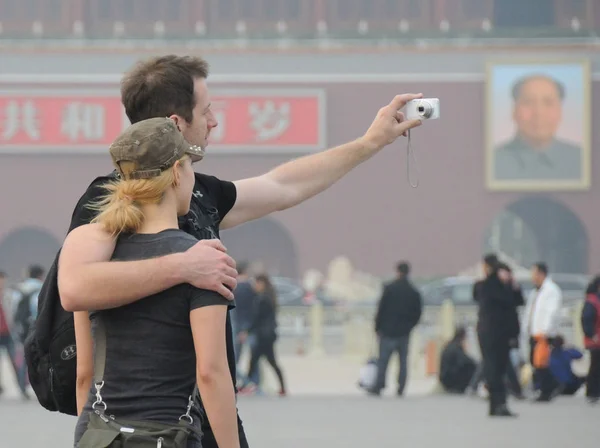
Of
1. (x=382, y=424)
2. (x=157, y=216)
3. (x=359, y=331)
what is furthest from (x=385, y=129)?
(x=359, y=331)

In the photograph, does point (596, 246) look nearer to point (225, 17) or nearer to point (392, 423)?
point (225, 17)

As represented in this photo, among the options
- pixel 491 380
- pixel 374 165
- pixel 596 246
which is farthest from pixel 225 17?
pixel 491 380

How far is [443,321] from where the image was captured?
63.0 ft

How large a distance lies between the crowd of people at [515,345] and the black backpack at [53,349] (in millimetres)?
8022

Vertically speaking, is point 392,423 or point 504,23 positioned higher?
point 504,23

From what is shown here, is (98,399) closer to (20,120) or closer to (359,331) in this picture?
(359,331)

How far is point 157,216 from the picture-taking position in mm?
3102

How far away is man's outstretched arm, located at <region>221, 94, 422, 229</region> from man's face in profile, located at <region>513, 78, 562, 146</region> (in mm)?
27985

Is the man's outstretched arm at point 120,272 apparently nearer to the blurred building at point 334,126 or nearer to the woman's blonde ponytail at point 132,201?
the woman's blonde ponytail at point 132,201

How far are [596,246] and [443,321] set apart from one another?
1350cm

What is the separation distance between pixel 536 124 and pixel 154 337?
29.2m

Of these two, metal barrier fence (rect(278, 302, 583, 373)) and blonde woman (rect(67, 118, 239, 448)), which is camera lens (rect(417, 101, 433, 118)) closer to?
blonde woman (rect(67, 118, 239, 448))

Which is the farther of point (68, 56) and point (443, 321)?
point (68, 56)

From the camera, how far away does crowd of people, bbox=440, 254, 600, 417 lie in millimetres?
11586
